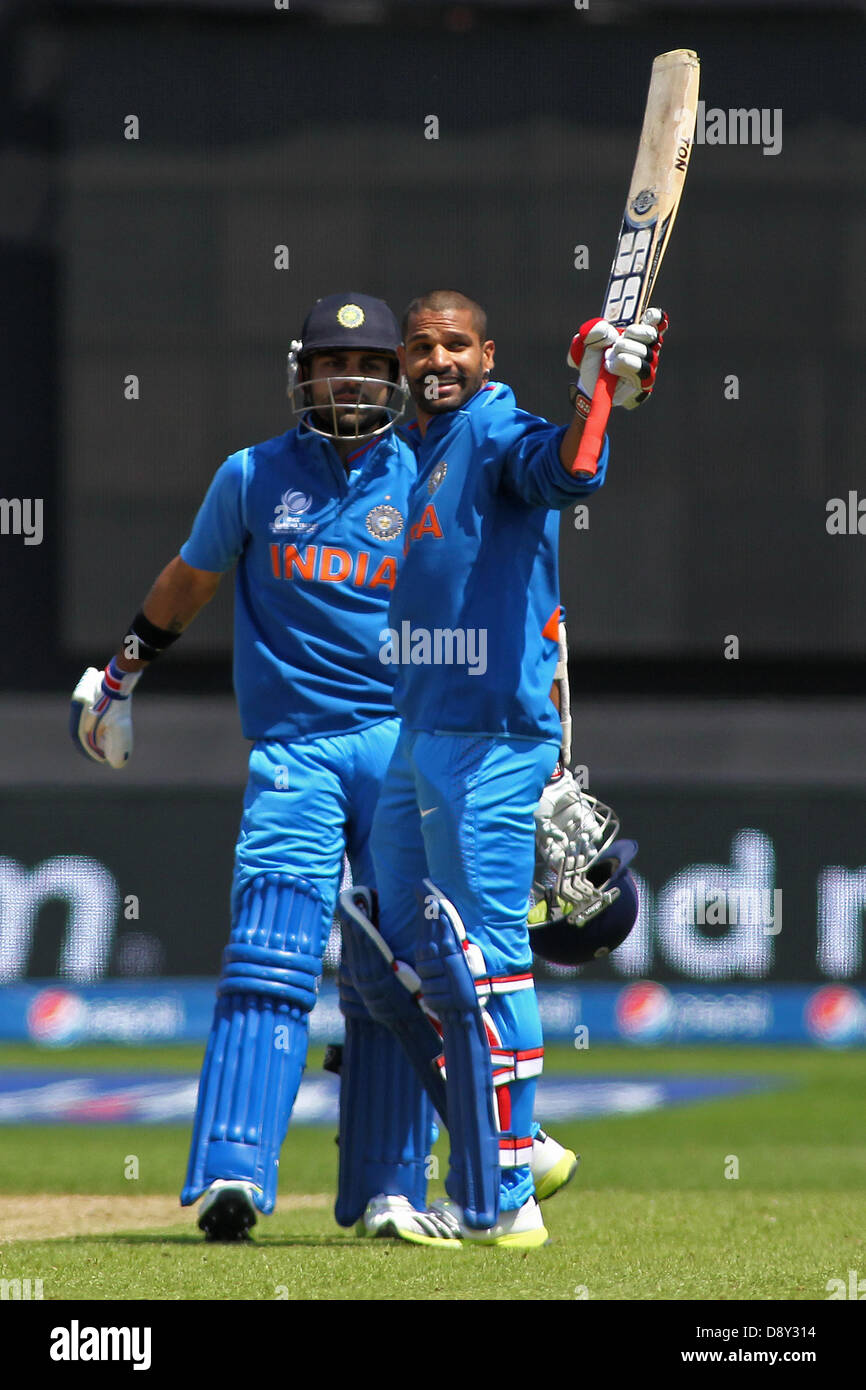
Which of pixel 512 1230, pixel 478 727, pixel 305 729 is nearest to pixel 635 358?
pixel 478 727

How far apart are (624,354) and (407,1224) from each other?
1744mm

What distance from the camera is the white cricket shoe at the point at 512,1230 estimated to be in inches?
152

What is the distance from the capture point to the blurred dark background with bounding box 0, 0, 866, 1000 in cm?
1031

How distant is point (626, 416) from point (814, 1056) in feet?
10.6

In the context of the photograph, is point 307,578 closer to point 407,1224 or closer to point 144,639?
point 144,639

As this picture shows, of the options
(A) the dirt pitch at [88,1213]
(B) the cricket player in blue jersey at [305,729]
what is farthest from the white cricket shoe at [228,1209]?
(A) the dirt pitch at [88,1213]

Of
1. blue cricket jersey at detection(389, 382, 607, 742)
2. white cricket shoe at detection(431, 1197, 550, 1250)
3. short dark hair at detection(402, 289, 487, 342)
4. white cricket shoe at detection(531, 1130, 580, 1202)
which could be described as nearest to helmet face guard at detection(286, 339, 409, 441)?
short dark hair at detection(402, 289, 487, 342)

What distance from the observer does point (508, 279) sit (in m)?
10.3

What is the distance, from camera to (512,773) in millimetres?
3971

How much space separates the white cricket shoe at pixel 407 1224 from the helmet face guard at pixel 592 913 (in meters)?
0.61

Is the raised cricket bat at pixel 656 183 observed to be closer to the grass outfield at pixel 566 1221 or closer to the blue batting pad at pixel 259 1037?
the blue batting pad at pixel 259 1037

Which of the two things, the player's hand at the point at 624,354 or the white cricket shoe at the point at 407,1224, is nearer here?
the player's hand at the point at 624,354
